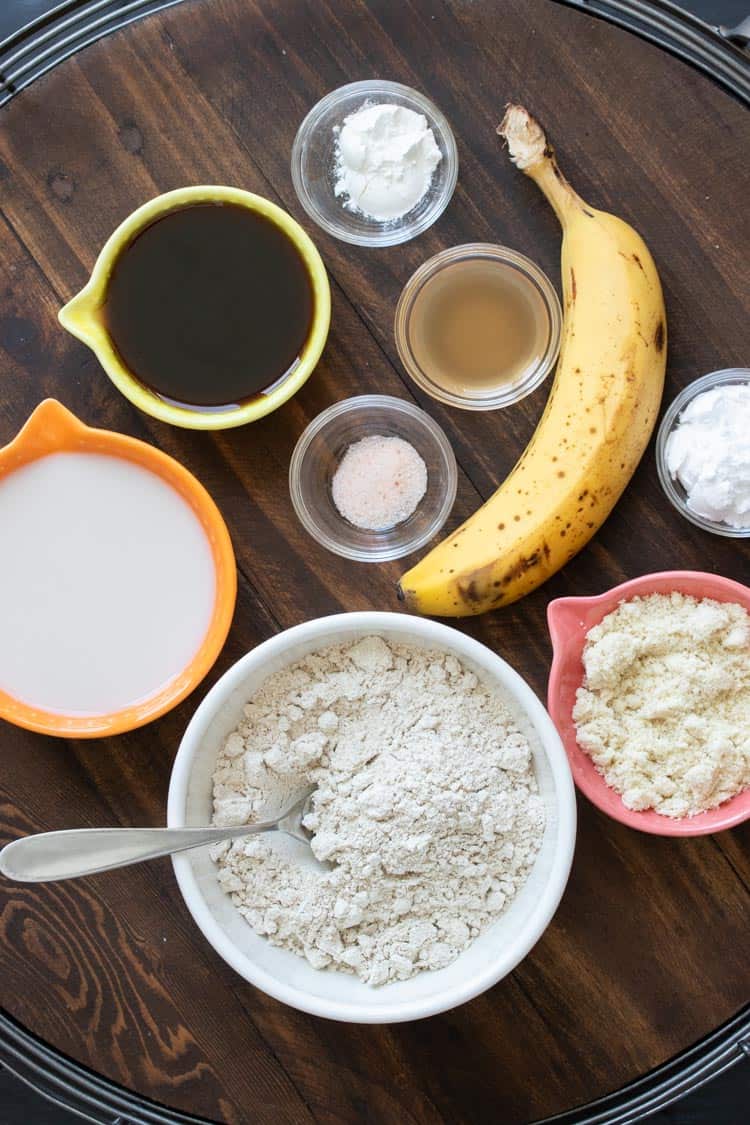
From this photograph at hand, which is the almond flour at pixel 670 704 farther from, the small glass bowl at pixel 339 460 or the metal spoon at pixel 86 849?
the metal spoon at pixel 86 849

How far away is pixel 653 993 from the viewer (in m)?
1.21

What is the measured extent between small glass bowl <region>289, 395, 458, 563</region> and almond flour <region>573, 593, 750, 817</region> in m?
0.27

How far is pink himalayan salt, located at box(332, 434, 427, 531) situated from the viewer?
125cm

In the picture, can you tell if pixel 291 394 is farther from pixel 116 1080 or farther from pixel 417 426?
pixel 116 1080

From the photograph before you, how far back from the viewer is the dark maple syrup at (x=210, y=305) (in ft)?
3.89

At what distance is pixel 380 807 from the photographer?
1059 mm

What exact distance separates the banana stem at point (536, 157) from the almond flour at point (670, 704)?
0.51 metres

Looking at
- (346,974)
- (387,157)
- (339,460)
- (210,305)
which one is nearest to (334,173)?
(387,157)

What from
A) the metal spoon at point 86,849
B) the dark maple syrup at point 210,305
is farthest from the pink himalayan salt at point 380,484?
the metal spoon at point 86,849

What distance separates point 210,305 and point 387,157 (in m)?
0.30

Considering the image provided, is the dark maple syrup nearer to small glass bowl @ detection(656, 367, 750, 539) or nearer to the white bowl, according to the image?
the white bowl

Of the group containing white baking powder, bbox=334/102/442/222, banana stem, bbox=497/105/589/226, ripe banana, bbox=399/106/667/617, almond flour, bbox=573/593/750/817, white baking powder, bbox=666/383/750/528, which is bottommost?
almond flour, bbox=573/593/750/817

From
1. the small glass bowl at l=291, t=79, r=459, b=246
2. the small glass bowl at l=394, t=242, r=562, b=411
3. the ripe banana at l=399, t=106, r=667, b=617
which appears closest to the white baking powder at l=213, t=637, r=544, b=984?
the ripe banana at l=399, t=106, r=667, b=617

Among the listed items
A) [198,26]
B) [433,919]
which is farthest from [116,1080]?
[198,26]
